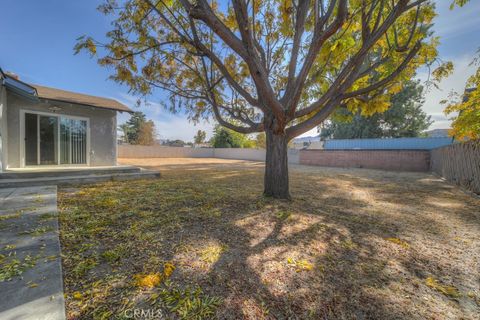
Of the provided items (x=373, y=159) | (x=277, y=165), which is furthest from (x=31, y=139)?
(x=373, y=159)

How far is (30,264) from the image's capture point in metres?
1.65

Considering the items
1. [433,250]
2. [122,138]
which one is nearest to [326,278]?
[433,250]

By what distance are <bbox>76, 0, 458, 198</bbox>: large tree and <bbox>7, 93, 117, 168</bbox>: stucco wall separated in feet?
13.1

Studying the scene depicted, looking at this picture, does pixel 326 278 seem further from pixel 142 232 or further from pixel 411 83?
pixel 411 83

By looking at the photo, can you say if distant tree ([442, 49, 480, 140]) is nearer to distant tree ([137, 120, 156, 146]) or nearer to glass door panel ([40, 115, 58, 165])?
glass door panel ([40, 115, 58, 165])

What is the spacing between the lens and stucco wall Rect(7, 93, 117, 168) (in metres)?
6.50

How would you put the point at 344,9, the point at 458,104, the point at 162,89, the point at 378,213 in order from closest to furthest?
the point at 344,9 < the point at 378,213 < the point at 162,89 < the point at 458,104

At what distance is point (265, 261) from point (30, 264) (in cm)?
202

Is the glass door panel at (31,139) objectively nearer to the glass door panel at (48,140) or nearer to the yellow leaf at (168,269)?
the glass door panel at (48,140)

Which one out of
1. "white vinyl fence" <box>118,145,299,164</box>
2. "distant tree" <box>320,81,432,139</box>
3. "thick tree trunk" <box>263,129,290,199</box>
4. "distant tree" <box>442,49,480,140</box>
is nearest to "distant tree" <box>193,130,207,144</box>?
"white vinyl fence" <box>118,145,299,164</box>

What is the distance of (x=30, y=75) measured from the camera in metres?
8.92

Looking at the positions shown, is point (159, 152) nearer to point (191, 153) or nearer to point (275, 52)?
point (191, 153)

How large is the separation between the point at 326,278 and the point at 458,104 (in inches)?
430

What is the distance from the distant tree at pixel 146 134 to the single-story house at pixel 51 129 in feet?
88.0
